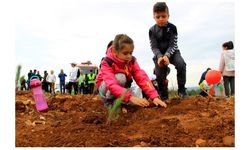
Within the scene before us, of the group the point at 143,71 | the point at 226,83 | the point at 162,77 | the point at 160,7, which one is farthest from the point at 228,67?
the point at 143,71

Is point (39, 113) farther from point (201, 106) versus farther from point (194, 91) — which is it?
point (194, 91)

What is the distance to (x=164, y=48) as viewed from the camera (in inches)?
209

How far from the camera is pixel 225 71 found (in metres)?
7.54

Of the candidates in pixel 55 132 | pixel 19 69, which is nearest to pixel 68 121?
pixel 55 132

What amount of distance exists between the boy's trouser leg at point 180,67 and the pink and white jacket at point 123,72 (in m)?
0.75

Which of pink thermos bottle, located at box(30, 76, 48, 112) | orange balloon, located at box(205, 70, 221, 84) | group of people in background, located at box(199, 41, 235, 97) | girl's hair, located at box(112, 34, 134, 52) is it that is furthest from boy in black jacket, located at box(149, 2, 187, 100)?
group of people in background, located at box(199, 41, 235, 97)

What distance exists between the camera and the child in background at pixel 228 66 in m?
7.41

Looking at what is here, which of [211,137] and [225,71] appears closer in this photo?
[211,137]

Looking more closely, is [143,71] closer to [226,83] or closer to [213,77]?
[213,77]

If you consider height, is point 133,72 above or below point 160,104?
above

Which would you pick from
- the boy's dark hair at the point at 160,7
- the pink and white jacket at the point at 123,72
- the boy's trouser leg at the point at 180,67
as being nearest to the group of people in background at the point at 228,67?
the boy's trouser leg at the point at 180,67

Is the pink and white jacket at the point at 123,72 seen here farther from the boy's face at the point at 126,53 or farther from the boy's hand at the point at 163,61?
the boy's hand at the point at 163,61

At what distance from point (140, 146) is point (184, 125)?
675 millimetres

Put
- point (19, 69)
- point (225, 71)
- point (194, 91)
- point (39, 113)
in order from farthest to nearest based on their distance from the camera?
1. point (225, 71)
2. point (194, 91)
3. point (39, 113)
4. point (19, 69)
